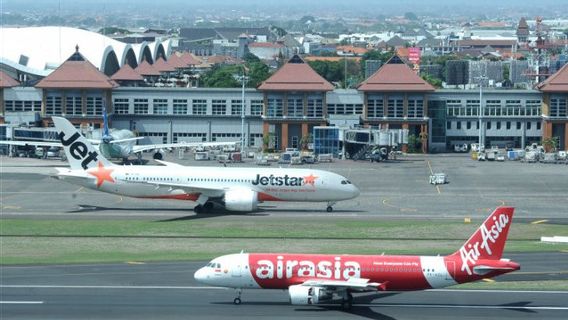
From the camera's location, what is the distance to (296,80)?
184 meters

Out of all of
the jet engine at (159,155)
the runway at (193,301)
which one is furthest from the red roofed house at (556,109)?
the runway at (193,301)

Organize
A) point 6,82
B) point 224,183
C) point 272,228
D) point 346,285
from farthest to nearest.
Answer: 1. point 6,82
2. point 224,183
3. point 272,228
4. point 346,285

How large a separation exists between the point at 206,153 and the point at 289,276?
331 feet

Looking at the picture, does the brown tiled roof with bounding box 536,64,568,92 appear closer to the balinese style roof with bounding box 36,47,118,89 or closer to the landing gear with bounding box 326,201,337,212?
the balinese style roof with bounding box 36,47,118,89

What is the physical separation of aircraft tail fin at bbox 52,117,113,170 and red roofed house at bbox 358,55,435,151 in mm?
72853

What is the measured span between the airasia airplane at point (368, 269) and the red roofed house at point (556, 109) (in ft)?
379

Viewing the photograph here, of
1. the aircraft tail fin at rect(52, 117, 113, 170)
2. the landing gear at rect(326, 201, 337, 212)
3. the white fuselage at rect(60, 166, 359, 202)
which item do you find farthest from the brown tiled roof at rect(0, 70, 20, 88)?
the landing gear at rect(326, 201, 337, 212)

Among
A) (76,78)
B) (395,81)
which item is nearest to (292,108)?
(395,81)

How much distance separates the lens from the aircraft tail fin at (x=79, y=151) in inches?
4528

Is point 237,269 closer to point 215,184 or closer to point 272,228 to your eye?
point 272,228

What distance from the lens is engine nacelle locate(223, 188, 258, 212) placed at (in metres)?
112

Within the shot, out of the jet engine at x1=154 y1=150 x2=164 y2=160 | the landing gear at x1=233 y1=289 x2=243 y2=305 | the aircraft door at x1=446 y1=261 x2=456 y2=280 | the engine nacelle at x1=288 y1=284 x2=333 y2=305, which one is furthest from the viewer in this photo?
the jet engine at x1=154 y1=150 x2=164 y2=160

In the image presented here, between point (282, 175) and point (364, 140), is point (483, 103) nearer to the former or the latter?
point (364, 140)

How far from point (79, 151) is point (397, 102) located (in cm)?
7629
